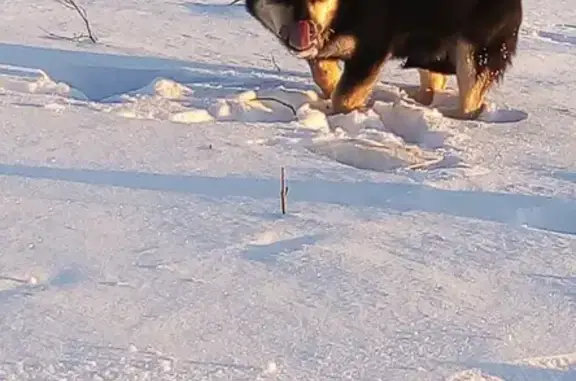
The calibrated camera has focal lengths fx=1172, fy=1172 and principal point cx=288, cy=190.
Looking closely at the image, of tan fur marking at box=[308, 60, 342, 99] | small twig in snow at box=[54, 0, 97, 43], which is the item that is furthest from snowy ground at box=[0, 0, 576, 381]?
small twig in snow at box=[54, 0, 97, 43]

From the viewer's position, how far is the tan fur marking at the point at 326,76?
4.48 meters

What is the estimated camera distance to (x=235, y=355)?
2021 mm

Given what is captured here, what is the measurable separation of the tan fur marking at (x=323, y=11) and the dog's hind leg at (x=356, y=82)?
0.59 feet

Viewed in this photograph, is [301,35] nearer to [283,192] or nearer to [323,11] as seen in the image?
[323,11]

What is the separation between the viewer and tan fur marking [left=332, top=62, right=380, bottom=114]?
13.4 feet

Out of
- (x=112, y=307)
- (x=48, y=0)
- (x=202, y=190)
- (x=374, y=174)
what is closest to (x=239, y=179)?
(x=202, y=190)

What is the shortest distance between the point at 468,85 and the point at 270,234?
1.98 meters

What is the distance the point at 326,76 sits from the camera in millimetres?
4508

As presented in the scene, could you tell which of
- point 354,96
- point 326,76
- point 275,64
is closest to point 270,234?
point 354,96

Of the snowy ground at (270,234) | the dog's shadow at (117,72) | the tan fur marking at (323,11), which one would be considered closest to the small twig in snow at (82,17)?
the dog's shadow at (117,72)

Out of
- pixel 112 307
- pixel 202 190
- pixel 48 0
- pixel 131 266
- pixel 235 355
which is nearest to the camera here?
pixel 235 355

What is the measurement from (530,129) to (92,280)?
2055mm

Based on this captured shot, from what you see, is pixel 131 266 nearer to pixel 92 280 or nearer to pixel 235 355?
pixel 92 280

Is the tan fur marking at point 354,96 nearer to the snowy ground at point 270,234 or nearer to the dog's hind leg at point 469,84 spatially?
the snowy ground at point 270,234
